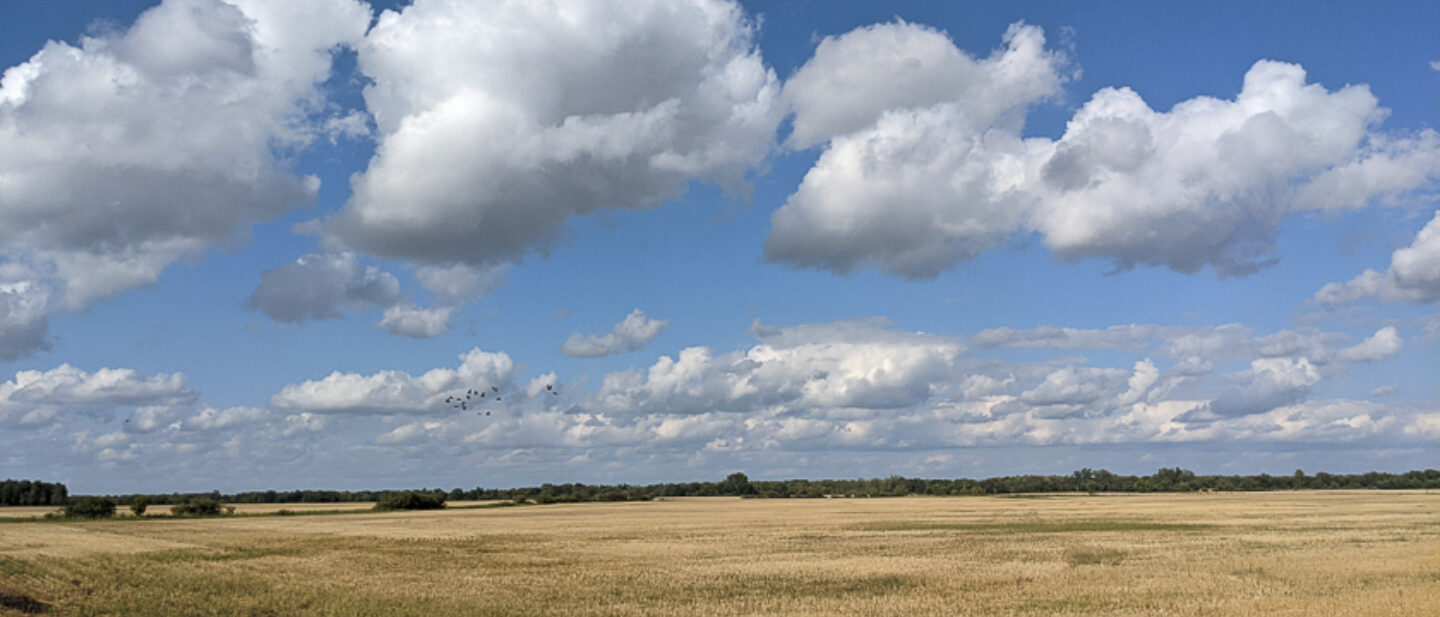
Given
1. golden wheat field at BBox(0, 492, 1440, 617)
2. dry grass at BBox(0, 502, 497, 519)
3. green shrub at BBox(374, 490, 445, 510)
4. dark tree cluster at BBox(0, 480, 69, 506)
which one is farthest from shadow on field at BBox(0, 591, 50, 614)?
dark tree cluster at BBox(0, 480, 69, 506)

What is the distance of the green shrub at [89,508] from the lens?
382 feet

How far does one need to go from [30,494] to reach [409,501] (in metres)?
92.9

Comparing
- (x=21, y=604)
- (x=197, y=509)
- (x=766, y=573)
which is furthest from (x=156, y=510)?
(x=766, y=573)

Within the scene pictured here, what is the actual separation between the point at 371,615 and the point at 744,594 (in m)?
11.4

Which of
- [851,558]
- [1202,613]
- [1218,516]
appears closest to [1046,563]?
[851,558]

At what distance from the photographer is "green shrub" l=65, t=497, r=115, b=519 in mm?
116438

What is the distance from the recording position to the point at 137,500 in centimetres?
12938

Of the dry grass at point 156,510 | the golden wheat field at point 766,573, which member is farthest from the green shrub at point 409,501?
the golden wheat field at point 766,573

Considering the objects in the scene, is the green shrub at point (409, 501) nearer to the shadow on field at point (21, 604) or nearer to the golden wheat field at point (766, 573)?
the golden wheat field at point (766, 573)

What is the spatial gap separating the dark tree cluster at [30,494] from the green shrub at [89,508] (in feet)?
230

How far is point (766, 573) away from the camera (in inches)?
1438

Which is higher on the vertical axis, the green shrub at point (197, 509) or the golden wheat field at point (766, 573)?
the green shrub at point (197, 509)

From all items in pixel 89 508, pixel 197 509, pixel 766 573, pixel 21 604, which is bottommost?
pixel 766 573

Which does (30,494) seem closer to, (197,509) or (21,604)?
(197,509)
